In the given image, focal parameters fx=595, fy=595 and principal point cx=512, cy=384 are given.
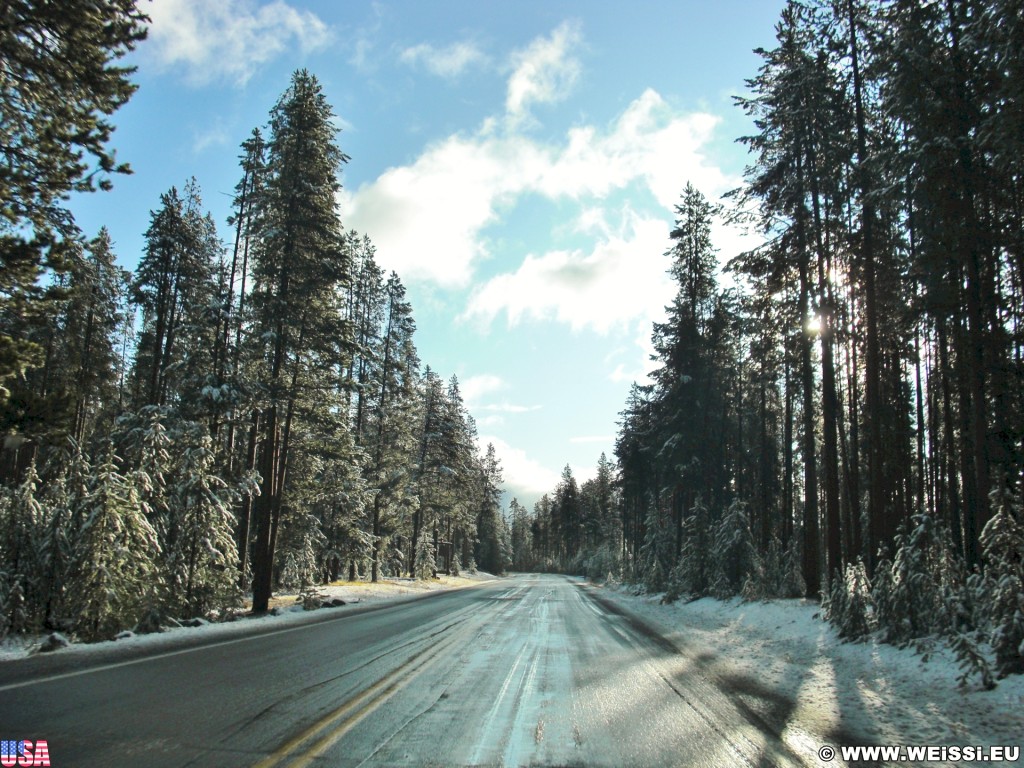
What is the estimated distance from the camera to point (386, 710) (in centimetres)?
623

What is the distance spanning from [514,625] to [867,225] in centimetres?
1332

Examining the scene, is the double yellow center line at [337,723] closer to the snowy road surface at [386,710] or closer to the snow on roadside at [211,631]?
the snowy road surface at [386,710]

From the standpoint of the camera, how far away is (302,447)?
23297mm

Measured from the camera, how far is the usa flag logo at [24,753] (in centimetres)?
448

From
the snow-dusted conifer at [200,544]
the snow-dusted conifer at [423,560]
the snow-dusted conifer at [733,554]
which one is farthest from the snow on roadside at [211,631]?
the snow-dusted conifer at [423,560]

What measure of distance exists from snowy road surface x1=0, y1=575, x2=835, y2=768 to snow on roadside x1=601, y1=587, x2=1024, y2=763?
879mm

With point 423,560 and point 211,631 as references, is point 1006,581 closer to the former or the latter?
point 211,631

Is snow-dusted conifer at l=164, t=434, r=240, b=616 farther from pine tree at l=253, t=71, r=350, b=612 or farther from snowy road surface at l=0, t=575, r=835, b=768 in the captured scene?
snowy road surface at l=0, t=575, r=835, b=768

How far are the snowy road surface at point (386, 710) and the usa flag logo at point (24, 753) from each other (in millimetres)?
87

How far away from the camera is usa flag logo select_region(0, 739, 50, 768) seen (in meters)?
4.48

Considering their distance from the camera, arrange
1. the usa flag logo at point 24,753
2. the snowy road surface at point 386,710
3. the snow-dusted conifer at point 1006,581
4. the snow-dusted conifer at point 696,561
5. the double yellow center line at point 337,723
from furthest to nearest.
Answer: the snow-dusted conifer at point 696,561 < the snow-dusted conifer at point 1006,581 < the snowy road surface at point 386,710 < the double yellow center line at point 337,723 < the usa flag logo at point 24,753

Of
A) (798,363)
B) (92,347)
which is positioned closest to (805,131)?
(798,363)

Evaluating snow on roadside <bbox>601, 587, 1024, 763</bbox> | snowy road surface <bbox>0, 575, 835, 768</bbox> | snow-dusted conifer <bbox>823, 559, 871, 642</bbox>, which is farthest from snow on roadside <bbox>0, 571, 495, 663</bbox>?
snow-dusted conifer <bbox>823, 559, 871, 642</bbox>

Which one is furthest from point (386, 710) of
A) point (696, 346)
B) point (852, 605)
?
point (696, 346)
